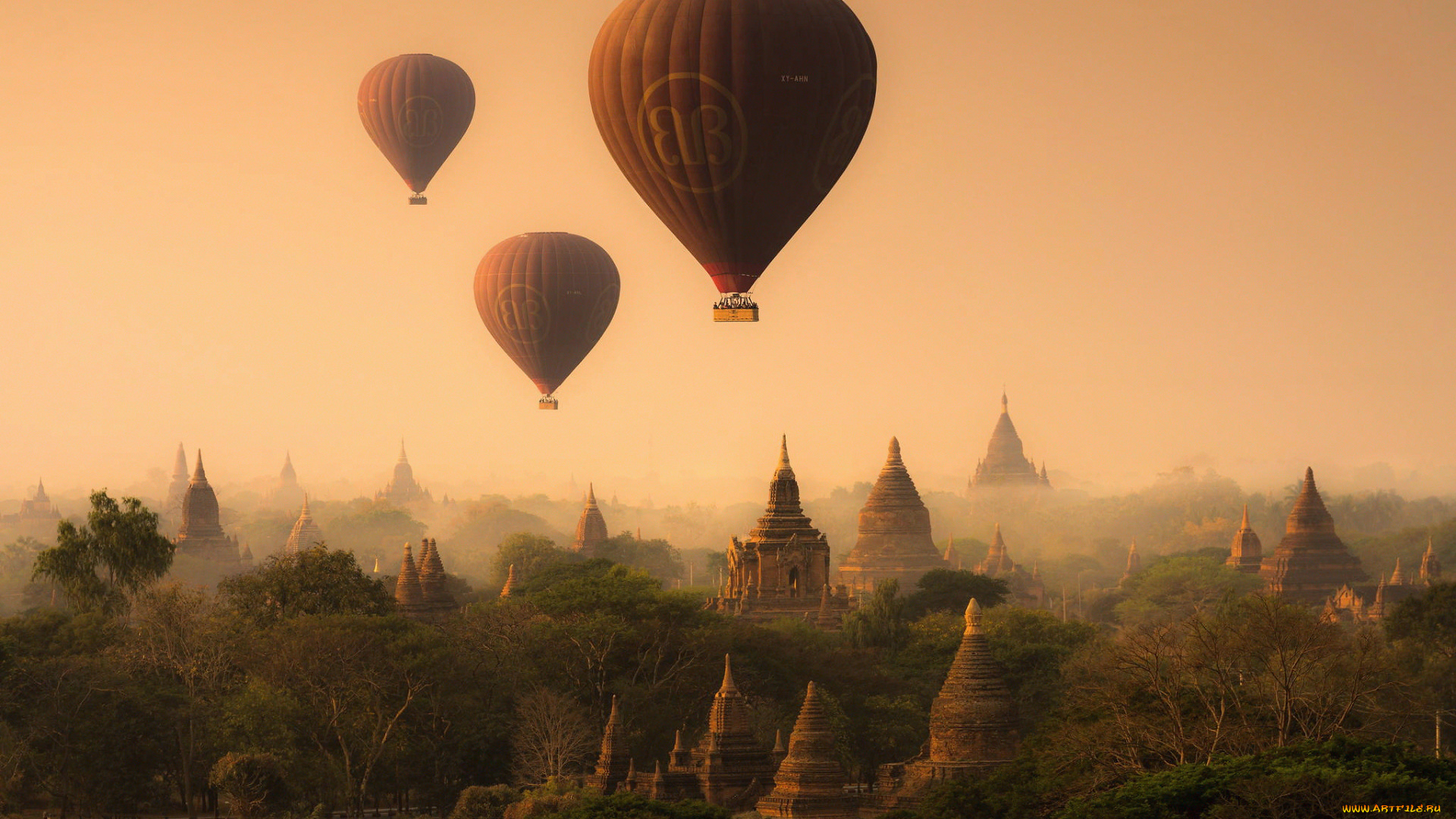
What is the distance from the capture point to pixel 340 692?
225 ft

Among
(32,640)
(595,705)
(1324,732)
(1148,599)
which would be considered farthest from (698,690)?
(1148,599)

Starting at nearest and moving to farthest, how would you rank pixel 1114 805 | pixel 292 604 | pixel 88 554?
pixel 1114 805 < pixel 292 604 < pixel 88 554

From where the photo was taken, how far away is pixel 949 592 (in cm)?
11194

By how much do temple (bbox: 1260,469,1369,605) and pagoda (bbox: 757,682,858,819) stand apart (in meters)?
84.6

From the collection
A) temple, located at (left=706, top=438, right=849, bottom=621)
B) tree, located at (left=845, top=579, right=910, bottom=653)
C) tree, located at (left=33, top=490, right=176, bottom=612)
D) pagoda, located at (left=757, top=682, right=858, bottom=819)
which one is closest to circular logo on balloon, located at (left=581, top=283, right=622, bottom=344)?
temple, located at (left=706, top=438, right=849, bottom=621)

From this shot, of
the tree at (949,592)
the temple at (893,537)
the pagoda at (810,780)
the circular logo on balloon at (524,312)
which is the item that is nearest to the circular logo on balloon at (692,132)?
the pagoda at (810,780)

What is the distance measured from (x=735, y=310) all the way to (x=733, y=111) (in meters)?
4.78

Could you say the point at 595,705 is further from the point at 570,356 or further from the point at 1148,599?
the point at 1148,599

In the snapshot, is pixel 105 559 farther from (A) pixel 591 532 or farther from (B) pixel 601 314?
(A) pixel 591 532

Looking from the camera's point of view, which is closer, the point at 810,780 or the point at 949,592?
the point at 810,780

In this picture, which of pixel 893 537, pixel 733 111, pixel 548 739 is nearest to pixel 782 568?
pixel 548 739

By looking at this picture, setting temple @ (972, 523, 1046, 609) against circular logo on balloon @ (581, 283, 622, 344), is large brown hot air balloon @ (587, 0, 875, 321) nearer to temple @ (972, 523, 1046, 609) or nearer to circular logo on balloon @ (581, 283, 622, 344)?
circular logo on balloon @ (581, 283, 622, 344)

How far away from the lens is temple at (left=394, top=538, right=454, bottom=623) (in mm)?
99125

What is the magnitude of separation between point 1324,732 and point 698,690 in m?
23.1
